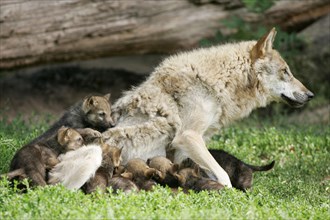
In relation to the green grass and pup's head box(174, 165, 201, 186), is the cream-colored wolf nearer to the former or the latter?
pup's head box(174, 165, 201, 186)

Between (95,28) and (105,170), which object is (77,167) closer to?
(105,170)

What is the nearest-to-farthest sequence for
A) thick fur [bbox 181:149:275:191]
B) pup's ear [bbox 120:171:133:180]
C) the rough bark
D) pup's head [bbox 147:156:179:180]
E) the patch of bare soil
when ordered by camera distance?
pup's ear [bbox 120:171:133:180] → pup's head [bbox 147:156:179:180] → thick fur [bbox 181:149:275:191] → the rough bark → the patch of bare soil

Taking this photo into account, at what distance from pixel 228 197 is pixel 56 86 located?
9.09 m

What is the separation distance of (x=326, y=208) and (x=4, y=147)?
415 centimetres

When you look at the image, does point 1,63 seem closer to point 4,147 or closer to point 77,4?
point 77,4

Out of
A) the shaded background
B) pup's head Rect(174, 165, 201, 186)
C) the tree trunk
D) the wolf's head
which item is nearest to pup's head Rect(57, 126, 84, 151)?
pup's head Rect(174, 165, 201, 186)

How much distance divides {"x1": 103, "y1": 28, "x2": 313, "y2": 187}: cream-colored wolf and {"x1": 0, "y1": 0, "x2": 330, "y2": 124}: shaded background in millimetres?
4165

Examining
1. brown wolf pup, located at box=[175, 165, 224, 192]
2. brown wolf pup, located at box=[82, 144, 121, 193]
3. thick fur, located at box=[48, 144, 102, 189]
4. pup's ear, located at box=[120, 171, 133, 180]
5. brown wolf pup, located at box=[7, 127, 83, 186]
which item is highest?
brown wolf pup, located at box=[7, 127, 83, 186]

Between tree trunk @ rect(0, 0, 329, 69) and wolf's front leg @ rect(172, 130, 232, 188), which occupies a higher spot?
tree trunk @ rect(0, 0, 329, 69)

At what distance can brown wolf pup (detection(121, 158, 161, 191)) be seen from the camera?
891cm

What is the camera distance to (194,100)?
9.68 meters

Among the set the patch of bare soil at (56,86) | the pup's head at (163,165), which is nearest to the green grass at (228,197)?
the pup's head at (163,165)

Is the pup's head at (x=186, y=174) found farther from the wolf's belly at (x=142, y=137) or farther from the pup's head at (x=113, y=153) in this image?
the pup's head at (x=113, y=153)

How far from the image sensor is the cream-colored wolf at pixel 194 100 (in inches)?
378
